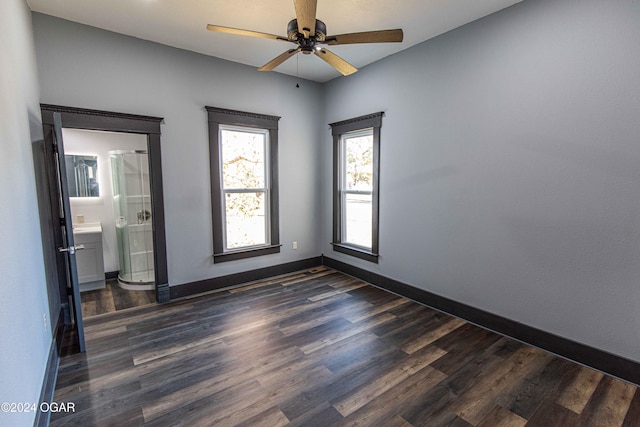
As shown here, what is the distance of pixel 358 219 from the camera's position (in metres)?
4.66

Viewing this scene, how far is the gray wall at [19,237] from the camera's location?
141cm

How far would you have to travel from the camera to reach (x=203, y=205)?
157 inches

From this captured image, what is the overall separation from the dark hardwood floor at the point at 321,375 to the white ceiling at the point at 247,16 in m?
3.08

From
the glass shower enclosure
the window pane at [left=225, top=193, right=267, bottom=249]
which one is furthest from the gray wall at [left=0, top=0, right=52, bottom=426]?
the window pane at [left=225, top=193, right=267, bottom=249]

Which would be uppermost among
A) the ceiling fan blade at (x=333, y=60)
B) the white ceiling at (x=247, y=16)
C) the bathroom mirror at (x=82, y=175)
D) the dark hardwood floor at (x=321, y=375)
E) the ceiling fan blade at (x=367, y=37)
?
the white ceiling at (x=247, y=16)

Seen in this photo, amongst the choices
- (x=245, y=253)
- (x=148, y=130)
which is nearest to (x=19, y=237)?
(x=148, y=130)

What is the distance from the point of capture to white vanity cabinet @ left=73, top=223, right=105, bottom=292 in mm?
4094

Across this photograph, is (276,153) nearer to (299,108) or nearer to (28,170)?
(299,108)

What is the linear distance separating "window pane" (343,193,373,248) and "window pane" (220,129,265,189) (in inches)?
54.6

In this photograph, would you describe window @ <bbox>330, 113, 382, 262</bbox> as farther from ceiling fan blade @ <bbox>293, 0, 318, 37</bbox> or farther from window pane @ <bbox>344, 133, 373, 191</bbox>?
ceiling fan blade @ <bbox>293, 0, 318, 37</bbox>

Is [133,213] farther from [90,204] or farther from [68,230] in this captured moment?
[68,230]

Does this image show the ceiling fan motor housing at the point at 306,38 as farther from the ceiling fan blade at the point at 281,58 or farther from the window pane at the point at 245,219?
the window pane at the point at 245,219

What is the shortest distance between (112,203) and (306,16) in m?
4.21

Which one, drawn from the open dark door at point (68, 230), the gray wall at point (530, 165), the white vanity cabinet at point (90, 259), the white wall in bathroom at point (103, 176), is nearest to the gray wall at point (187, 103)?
the open dark door at point (68, 230)
